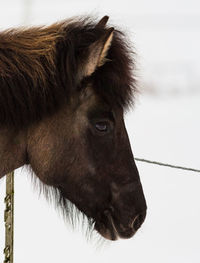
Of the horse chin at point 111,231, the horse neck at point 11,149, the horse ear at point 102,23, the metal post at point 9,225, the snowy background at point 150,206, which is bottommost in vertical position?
the snowy background at point 150,206

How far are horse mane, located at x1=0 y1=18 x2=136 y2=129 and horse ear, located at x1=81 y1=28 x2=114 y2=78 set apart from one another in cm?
5

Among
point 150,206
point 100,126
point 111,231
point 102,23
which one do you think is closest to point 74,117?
point 100,126

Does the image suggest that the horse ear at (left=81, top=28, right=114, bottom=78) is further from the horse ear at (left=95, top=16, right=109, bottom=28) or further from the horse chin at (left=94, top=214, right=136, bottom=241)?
the horse chin at (left=94, top=214, right=136, bottom=241)

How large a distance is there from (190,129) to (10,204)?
610 centimetres

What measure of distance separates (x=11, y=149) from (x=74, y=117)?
1.14 feet

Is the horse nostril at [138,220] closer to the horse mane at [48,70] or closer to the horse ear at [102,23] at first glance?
the horse mane at [48,70]

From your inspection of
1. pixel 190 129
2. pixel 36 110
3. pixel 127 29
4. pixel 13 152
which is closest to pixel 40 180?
pixel 13 152

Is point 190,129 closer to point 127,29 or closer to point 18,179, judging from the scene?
point 18,179

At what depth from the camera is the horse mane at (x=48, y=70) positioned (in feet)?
8.41

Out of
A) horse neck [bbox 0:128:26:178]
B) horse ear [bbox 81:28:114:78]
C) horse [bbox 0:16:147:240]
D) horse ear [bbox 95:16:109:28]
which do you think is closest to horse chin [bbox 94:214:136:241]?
horse [bbox 0:16:147:240]

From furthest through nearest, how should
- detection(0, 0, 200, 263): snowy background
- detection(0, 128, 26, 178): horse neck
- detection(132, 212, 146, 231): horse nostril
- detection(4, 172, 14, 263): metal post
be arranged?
1. detection(0, 0, 200, 263): snowy background
2. detection(4, 172, 14, 263): metal post
3. detection(132, 212, 146, 231): horse nostril
4. detection(0, 128, 26, 178): horse neck

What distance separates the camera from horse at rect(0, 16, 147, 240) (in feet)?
8.49

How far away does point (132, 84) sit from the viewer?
9.34 ft

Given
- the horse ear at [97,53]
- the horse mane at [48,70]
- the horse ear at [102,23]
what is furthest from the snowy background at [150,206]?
the horse ear at [97,53]
